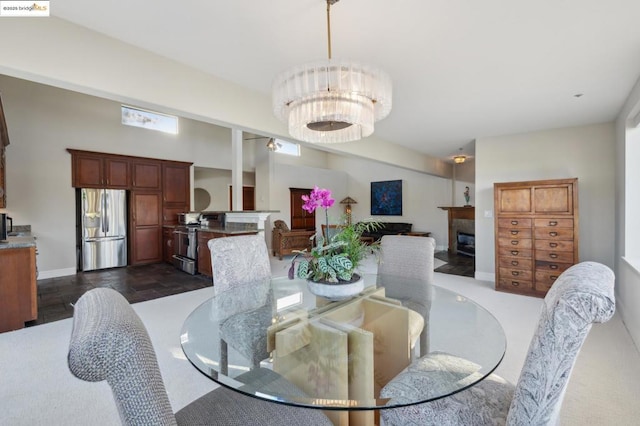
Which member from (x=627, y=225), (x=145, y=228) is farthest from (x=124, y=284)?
(x=627, y=225)

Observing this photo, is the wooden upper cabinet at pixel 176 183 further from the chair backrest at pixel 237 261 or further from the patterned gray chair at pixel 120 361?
the patterned gray chair at pixel 120 361

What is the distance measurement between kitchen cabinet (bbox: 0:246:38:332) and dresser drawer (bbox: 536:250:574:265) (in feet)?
19.4

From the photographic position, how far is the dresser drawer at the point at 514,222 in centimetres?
404

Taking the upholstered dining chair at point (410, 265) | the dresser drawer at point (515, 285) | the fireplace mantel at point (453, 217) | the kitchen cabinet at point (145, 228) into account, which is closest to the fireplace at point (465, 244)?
the fireplace mantel at point (453, 217)

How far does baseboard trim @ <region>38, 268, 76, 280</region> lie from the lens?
4.93 m

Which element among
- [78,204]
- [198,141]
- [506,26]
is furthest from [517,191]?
[78,204]

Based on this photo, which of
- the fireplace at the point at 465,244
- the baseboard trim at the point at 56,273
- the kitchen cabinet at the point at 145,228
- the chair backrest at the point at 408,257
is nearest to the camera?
the chair backrest at the point at 408,257

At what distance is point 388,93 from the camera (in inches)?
73.0

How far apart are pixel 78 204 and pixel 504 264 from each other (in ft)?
23.9

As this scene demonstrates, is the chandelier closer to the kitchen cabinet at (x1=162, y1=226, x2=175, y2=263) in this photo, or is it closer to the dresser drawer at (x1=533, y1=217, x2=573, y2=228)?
the dresser drawer at (x1=533, y1=217, x2=573, y2=228)

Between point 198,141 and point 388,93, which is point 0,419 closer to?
point 388,93

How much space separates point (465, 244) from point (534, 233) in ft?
11.8

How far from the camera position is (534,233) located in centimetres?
399

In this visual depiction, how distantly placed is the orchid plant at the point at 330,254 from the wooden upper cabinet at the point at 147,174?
5619mm
